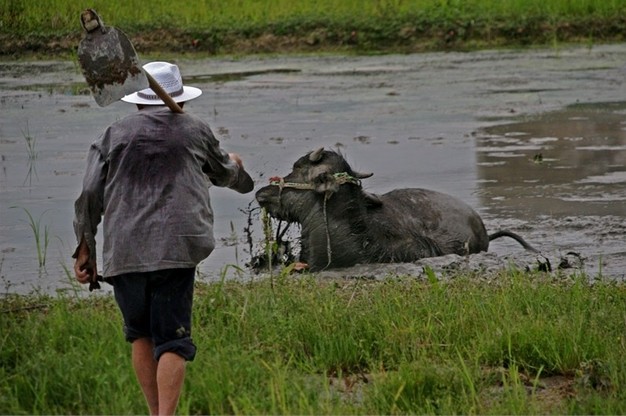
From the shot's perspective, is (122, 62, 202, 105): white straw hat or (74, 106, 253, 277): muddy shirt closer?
(74, 106, 253, 277): muddy shirt

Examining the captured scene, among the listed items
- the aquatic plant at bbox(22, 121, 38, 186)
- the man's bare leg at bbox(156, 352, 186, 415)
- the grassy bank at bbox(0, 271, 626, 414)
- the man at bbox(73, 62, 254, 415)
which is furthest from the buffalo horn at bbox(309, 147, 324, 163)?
the aquatic plant at bbox(22, 121, 38, 186)

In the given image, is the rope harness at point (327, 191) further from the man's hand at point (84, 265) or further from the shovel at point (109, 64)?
the shovel at point (109, 64)

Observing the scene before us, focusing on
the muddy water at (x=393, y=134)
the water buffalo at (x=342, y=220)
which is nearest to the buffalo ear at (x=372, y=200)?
the water buffalo at (x=342, y=220)

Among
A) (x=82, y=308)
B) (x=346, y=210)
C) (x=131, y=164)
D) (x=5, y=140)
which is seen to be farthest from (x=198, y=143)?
(x=5, y=140)

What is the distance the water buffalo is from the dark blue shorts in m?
3.30

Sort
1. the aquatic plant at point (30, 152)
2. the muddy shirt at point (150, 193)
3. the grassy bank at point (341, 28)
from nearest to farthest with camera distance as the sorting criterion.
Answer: the muddy shirt at point (150, 193)
the aquatic plant at point (30, 152)
the grassy bank at point (341, 28)

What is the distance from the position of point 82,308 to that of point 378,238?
245 centimetres

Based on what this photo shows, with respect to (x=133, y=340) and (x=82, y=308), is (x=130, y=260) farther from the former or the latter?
(x=82, y=308)

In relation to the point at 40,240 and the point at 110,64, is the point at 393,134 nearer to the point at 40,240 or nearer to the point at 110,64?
the point at 40,240

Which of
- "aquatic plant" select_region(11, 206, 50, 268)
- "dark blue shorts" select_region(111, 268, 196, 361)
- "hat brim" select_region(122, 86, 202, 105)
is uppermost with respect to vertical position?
"hat brim" select_region(122, 86, 202, 105)

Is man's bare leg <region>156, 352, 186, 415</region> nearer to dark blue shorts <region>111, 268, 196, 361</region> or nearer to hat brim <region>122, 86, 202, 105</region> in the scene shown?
dark blue shorts <region>111, 268, 196, 361</region>

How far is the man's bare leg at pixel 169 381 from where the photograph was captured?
4.69 m

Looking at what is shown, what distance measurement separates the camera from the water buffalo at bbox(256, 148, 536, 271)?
816cm

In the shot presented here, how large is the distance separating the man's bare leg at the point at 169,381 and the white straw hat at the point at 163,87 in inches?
39.1
